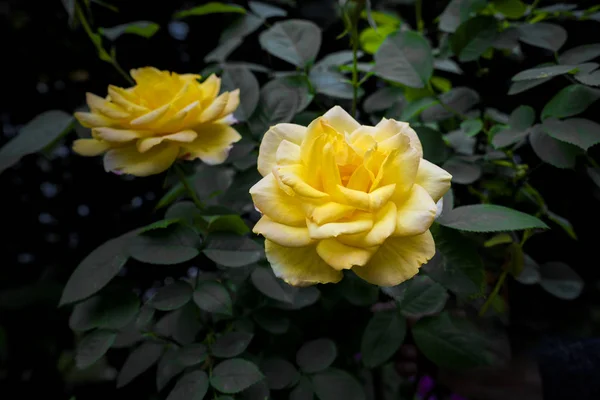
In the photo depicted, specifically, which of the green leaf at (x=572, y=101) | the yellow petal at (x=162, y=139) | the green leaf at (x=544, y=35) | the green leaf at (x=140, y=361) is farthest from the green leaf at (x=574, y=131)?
the green leaf at (x=140, y=361)

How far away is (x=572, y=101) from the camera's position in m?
0.50

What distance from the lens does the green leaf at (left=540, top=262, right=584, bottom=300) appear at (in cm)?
62

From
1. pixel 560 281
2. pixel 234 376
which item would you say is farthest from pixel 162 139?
pixel 560 281

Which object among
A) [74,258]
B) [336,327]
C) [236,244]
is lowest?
[74,258]

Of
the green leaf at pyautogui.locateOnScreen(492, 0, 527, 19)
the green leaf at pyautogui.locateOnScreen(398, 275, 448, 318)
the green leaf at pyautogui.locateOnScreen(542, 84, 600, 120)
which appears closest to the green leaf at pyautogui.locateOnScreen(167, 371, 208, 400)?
the green leaf at pyautogui.locateOnScreen(398, 275, 448, 318)

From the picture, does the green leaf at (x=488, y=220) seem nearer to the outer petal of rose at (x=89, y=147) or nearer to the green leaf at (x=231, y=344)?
the green leaf at (x=231, y=344)

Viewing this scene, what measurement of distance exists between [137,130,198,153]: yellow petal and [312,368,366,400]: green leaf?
27cm

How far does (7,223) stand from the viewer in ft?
3.04

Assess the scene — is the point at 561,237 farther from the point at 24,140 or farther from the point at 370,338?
the point at 24,140

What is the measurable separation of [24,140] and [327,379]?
425 mm

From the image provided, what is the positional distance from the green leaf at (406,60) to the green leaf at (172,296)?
0.98 ft

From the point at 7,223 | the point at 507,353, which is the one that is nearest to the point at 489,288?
the point at 507,353

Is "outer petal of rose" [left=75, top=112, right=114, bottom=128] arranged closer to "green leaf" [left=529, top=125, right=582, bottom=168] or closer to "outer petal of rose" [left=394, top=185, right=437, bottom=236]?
"outer petal of rose" [left=394, top=185, right=437, bottom=236]

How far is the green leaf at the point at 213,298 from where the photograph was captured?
45cm
